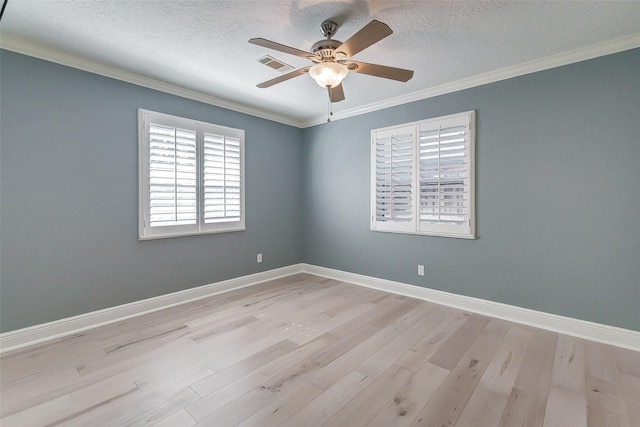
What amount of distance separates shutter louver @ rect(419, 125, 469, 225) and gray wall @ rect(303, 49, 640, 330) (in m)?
0.18

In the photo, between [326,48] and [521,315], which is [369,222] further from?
[326,48]

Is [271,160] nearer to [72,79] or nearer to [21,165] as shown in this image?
[72,79]

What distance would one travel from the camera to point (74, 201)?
9.14 ft

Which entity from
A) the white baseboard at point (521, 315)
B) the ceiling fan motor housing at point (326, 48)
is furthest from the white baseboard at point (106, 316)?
the ceiling fan motor housing at point (326, 48)

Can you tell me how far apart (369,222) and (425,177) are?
105 cm

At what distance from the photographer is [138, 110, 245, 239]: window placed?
10.6 ft

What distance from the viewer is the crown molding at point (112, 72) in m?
2.48

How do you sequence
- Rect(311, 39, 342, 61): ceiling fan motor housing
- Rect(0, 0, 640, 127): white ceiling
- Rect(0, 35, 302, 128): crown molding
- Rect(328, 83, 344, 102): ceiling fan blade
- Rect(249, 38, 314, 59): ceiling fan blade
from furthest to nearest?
Rect(328, 83, 344, 102): ceiling fan blade < Rect(0, 35, 302, 128): crown molding < Rect(311, 39, 342, 61): ceiling fan motor housing < Rect(0, 0, 640, 127): white ceiling < Rect(249, 38, 314, 59): ceiling fan blade

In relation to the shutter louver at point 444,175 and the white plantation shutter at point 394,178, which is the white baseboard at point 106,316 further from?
the shutter louver at point 444,175

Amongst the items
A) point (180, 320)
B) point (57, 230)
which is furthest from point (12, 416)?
point (57, 230)

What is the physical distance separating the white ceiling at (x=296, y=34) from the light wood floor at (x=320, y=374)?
8.78ft

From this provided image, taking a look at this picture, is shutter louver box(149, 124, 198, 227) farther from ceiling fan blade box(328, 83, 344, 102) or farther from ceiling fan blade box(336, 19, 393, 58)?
ceiling fan blade box(336, 19, 393, 58)

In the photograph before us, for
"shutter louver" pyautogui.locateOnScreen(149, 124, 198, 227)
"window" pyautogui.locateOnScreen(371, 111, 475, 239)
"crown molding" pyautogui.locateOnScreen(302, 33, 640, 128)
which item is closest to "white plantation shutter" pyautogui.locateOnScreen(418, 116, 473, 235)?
"window" pyautogui.locateOnScreen(371, 111, 475, 239)

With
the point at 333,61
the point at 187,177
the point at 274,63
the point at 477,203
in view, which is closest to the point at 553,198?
the point at 477,203
